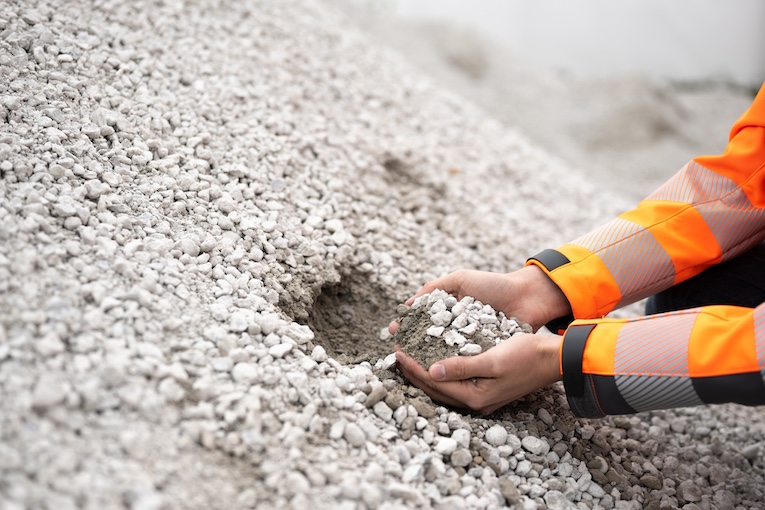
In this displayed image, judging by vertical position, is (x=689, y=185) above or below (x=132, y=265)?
above

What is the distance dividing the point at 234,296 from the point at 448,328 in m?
0.47

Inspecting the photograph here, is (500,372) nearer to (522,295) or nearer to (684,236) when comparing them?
(522,295)

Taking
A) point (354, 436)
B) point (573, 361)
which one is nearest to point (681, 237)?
point (573, 361)

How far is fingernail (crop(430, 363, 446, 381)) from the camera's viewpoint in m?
1.25

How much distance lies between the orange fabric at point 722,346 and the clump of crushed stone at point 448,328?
1.16 feet

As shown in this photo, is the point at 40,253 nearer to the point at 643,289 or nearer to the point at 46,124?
the point at 46,124

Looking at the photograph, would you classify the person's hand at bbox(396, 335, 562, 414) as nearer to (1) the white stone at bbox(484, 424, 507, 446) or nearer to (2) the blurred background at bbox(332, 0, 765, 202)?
(1) the white stone at bbox(484, 424, 507, 446)

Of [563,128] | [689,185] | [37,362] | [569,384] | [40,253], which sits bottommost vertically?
[37,362]

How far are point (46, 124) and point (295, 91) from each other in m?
0.87

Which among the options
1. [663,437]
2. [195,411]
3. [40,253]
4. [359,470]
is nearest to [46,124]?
[40,253]

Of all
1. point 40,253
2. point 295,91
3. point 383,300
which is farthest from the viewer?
point 295,91

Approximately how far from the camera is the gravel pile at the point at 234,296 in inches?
40.1

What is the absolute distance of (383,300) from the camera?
1.64 meters

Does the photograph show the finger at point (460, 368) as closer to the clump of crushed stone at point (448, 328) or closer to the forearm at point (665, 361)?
the clump of crushed stone at point (448, 328)
